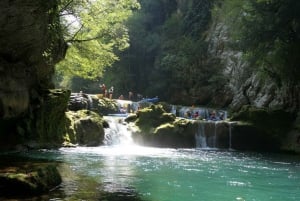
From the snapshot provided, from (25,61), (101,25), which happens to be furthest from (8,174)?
(101,25)

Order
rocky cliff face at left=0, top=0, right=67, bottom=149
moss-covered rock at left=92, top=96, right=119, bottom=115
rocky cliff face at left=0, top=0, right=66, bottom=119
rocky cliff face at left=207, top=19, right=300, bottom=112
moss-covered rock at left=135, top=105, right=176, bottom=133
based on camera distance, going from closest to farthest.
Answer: rocky cliff face at left=0, top=0, right=66, bottom=119 → rocky cliff face at left=0, top=0, right=67, bottom=149 → moss-covered rock at left=135, top=105, right=176, bottom=133 → rocky cliff face at left=207, top=19, right=300, bottom=112 → moss-covered rock at left=92, top=96, right=119, bottom=115

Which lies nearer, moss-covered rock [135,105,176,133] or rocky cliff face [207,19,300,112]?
moss-covered rock [135,105,176,133]

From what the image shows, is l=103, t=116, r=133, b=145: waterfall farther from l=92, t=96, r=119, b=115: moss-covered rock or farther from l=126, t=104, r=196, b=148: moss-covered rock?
l=92, t=96, r=119, b=115: moss-covered rock

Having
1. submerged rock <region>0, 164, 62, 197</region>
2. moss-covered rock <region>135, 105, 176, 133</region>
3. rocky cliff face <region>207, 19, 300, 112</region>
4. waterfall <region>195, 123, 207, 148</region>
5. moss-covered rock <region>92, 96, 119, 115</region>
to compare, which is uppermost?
rocky cliff face <region>207, 19, 300, 112</region>

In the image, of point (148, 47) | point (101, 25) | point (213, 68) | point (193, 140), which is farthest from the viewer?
point (148, 47)

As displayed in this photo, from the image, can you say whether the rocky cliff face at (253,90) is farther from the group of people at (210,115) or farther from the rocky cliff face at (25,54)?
the rocky cliff face at (25,54)

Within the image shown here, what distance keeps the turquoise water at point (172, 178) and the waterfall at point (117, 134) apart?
6.44m

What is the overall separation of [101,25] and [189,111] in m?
13.0

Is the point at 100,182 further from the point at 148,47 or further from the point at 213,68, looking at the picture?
the point at 148,47

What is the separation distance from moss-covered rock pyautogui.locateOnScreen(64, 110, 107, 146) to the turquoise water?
390 centimetres

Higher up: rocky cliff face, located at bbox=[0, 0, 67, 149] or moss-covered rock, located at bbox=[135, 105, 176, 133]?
rocky cliff face, located at bbox=[0, 0, 67, 149]

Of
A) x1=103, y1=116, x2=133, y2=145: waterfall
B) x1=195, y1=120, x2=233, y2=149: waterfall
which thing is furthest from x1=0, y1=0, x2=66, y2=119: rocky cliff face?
x1=195, y1=120, x2=233, y2=149: waterfall

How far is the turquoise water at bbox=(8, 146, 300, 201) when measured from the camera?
10958 millimetres

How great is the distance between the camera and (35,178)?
10.3 metres
